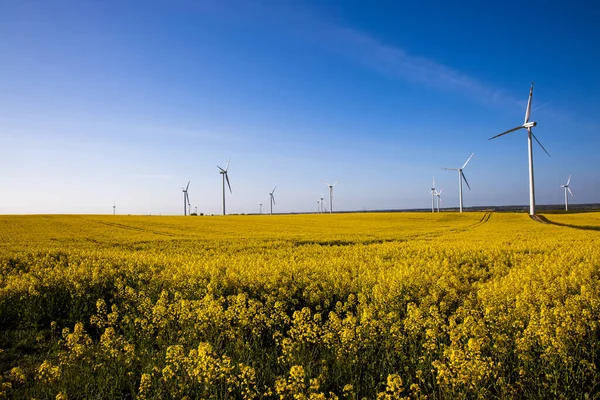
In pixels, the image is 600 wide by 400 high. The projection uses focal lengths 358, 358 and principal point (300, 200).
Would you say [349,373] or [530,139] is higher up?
[530,139]

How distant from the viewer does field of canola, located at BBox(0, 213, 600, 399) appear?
561cm

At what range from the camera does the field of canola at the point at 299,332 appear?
5613 millimetres

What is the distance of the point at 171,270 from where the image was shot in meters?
13.6

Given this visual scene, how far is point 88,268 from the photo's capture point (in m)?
14.0

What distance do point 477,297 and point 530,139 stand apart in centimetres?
5847

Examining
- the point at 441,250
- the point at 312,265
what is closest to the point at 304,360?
the point at 312,265

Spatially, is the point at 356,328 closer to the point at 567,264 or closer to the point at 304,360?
the point at 304,360

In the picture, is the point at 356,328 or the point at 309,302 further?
the point at 309,302

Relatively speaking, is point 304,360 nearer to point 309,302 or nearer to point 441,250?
point 309,302

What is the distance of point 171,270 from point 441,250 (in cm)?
1435

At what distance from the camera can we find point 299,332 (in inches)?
297

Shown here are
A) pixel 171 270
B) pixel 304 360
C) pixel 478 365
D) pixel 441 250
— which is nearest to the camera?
pixel 478 365

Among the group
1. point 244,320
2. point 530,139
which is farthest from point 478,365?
point 530,139

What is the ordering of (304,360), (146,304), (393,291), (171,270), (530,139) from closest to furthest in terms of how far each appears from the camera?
(304,360) → (146,304) → (393,291) → (171,270) → (530,139)
